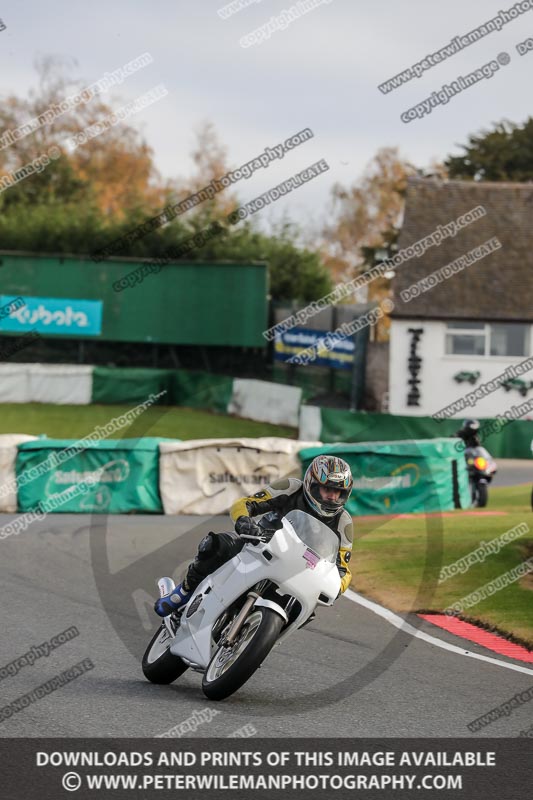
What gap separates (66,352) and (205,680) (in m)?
40.7

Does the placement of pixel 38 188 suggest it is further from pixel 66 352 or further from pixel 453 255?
pixel 453 255

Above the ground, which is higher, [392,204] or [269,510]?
[392,204]

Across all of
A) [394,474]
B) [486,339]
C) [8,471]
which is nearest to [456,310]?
[486,339]

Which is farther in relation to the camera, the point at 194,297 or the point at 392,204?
the point at 392,204

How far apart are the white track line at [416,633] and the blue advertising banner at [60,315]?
34661 mm

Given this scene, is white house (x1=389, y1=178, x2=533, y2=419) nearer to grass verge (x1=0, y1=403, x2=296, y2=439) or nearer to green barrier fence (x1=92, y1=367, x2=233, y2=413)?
green barrier fence (x1=92, y1=367, x2=233, y2=413)

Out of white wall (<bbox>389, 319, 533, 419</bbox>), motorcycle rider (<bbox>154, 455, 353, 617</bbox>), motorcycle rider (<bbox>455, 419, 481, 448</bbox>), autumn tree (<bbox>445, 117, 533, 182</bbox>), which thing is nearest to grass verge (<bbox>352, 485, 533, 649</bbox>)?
motorcycle rider (<bbox>455, 419, 481, 448</bbox>)

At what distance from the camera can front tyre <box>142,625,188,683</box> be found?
7.67 m

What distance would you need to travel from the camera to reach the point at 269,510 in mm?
7766

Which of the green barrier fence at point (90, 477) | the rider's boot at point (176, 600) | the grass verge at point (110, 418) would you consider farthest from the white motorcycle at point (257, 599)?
the grass verge at point (110, 418)

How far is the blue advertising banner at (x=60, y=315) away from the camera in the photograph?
46.3 meters

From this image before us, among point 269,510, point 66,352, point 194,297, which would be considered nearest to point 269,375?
point 194,297
